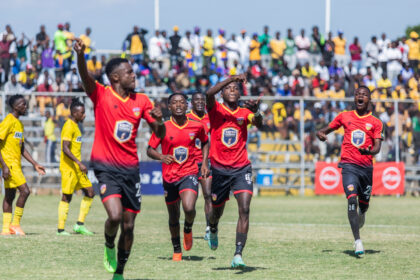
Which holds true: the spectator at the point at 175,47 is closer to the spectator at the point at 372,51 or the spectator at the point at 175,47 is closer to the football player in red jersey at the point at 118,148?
the spectator at the point at 372,51

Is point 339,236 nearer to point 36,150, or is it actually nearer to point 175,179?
point 175,179

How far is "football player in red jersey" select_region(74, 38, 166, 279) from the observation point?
8.20 m

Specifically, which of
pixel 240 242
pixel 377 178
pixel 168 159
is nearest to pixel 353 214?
pixel 240 242

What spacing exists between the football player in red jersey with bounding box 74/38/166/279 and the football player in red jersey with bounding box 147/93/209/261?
233 cm

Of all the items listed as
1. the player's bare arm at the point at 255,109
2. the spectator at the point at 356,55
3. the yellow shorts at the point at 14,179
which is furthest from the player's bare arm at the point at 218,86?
the spectator at the point at 356,55

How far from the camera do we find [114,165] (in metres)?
8.23

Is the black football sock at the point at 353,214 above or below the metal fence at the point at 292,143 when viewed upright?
below

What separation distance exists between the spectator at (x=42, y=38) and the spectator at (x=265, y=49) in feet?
29.7

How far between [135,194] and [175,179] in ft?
8.17

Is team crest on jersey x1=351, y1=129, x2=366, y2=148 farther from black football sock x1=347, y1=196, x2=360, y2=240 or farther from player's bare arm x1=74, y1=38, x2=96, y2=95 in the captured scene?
player's bare arm x1=74, y1=38, x2=96, y2=95

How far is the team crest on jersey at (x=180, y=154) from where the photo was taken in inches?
430

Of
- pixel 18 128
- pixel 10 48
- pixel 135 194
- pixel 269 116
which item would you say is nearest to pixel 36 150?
pixel 10 48

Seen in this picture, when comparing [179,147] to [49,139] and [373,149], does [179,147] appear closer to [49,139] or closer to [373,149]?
[373,149]

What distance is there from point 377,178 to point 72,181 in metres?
16.5
